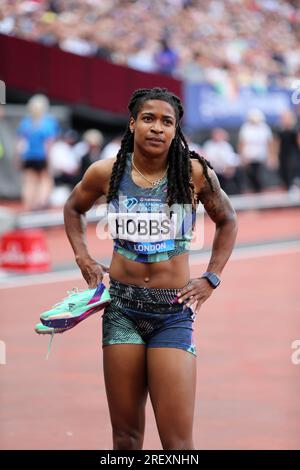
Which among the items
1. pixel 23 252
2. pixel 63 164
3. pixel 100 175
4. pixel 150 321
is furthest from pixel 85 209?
pixel 63 164

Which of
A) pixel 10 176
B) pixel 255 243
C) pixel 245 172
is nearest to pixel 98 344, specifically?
pixel 255 243

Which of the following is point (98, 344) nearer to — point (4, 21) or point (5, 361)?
point (5, 361)

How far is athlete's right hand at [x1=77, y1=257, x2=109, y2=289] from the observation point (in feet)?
18.6

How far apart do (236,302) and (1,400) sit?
192 inches

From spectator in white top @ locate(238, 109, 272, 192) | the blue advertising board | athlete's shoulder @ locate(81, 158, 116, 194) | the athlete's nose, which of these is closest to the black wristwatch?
athlete's shoulder @ locate(81, 158, 116, 194)

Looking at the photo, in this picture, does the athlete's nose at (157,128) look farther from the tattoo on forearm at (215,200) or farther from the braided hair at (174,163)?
the tattoo on forearm at (215,200)

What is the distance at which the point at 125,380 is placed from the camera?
5355mm

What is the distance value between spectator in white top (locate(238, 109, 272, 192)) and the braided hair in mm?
17924

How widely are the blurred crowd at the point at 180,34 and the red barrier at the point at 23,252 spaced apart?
561 cm

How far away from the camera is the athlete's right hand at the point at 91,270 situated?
568 cm

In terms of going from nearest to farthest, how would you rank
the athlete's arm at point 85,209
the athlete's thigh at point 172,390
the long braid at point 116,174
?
the athlete's thigh at point 172,390 < the long braid at point 116,174 < the athlete's arm at point 85,209

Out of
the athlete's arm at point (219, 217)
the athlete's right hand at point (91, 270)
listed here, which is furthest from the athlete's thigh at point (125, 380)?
the athlete's arm at point (219, 217)

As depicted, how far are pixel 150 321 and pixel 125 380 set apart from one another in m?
0.30

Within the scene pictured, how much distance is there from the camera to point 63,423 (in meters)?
7.51
